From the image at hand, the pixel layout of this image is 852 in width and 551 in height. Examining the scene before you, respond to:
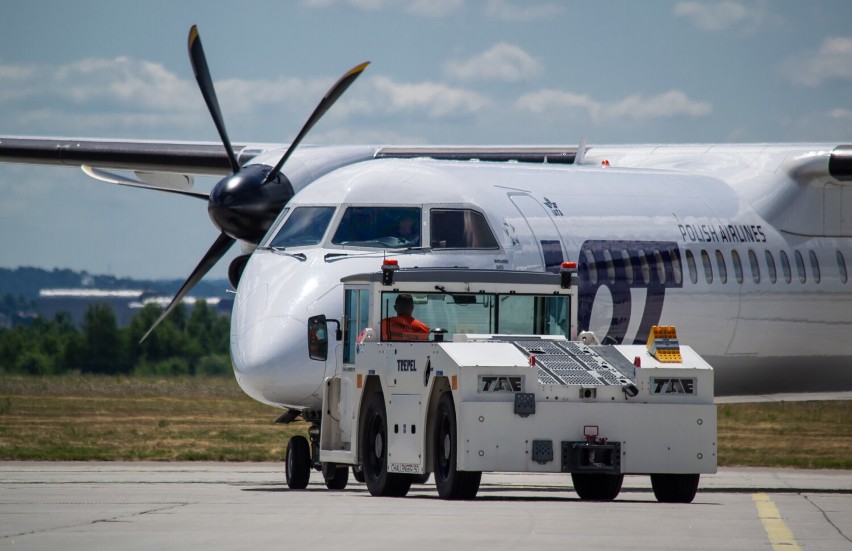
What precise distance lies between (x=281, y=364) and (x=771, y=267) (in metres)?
8.30

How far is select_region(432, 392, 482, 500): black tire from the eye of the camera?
571 inches

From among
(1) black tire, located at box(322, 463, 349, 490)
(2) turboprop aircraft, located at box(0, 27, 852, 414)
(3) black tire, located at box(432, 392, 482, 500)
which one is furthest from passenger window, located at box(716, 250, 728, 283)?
(3) black tire, located at box(432, 392, 482, 500)

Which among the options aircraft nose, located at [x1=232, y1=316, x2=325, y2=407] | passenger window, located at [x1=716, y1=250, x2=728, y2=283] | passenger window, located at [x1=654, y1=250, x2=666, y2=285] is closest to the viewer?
aircraft nose, located at [x1=232, y1=316, x2=325, y2=407]

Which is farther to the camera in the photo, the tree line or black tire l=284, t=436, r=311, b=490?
the tree line

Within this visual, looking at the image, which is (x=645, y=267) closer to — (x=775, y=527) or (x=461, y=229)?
(x=461, y=229)

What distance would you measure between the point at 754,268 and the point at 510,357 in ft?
27.1

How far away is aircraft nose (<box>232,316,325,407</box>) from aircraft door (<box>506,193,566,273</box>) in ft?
9.18

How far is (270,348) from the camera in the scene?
16.8 meters

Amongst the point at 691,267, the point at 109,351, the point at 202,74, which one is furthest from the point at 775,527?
the point at 109,351

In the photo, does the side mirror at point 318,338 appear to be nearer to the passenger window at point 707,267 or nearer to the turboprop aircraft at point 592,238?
the turboprop aircraft at point 592,238

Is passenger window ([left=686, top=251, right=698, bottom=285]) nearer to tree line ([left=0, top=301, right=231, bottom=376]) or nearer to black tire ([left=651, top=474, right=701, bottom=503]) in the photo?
black tire ([left=651, top=474, right=701, bottom=503])

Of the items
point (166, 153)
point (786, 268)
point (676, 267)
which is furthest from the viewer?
point (166, 153)

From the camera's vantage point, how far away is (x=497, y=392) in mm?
14383

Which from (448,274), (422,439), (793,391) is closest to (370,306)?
(448,274)
